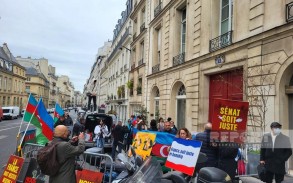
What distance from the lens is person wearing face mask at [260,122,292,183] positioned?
6250 millimetres

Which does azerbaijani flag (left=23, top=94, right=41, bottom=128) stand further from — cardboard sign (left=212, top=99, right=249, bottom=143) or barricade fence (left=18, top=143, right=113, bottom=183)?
cardboard sign (left=212, top=99, right=249, bottom=143)

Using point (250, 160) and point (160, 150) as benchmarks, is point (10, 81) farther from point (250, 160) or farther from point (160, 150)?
point (250, 160)

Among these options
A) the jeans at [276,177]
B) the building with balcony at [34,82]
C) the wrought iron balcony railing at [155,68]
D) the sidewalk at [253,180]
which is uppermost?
the building with balcony at [34,82]

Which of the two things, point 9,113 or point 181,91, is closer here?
point 181,91

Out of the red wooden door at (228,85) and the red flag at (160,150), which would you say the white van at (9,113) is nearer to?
the red wooden door at (228,85)

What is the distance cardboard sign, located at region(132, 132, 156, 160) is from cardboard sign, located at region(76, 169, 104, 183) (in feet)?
7.22

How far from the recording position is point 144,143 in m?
7.86

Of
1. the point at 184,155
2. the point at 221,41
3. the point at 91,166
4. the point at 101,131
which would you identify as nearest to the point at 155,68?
the point at 101,131

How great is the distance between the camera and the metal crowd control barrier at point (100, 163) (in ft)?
18.7

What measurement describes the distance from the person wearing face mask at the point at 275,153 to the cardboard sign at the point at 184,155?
1.84 metres

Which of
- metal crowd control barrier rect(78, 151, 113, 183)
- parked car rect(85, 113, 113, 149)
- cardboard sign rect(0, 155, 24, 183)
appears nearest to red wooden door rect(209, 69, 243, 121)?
parked car rect(85, 113, 113, 149)

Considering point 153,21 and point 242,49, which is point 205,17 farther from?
point 153,21

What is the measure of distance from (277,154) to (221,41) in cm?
695

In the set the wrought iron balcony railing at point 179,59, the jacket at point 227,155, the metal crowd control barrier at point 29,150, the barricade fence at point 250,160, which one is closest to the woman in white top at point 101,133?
the wrought iron balcony railing at point 179,59
